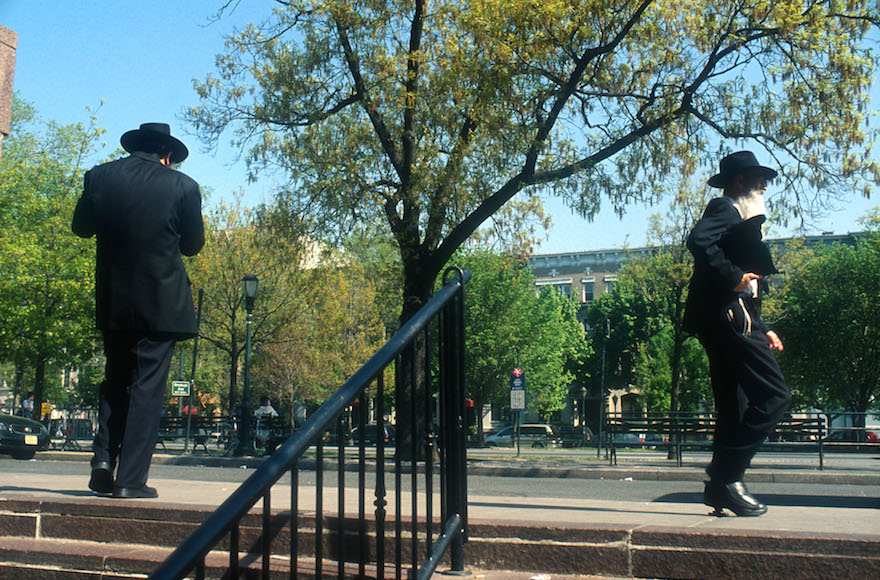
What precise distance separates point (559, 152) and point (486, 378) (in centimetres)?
3070

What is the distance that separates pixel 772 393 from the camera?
376 centimetres

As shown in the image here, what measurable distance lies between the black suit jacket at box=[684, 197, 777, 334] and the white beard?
71 millimetres

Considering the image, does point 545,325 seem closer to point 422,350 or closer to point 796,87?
point 796,87

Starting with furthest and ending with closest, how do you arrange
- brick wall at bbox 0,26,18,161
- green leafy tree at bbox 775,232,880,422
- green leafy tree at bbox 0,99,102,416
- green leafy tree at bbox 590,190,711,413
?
green leafy tree at bbox 775,232,880,422 → green leafy tree at bbox 0,99,102,416 → green leafy tree at bbox 590,190,711,413 → brick wall at bbox 0,26,18,161

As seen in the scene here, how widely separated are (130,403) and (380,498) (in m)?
1.86

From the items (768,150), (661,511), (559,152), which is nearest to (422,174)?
(559,152)

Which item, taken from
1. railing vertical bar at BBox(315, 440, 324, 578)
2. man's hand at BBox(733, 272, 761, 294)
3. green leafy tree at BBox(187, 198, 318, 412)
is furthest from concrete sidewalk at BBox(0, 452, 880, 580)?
green leafy tree at BBox(187, 198, 318, 412)

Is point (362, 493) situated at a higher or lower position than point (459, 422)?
lower

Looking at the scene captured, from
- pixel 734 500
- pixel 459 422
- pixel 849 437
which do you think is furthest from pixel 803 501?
pixel 849 437

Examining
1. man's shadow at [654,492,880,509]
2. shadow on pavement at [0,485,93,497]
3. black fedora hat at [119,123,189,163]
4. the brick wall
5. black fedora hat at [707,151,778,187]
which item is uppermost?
the brick wall

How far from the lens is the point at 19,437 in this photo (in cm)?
1939

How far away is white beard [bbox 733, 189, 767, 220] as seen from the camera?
4074 millimetres

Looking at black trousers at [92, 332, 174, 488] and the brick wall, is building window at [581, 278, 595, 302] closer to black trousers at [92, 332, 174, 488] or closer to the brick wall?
the brick wall

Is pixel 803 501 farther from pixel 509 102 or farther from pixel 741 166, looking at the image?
pixel 509 102
